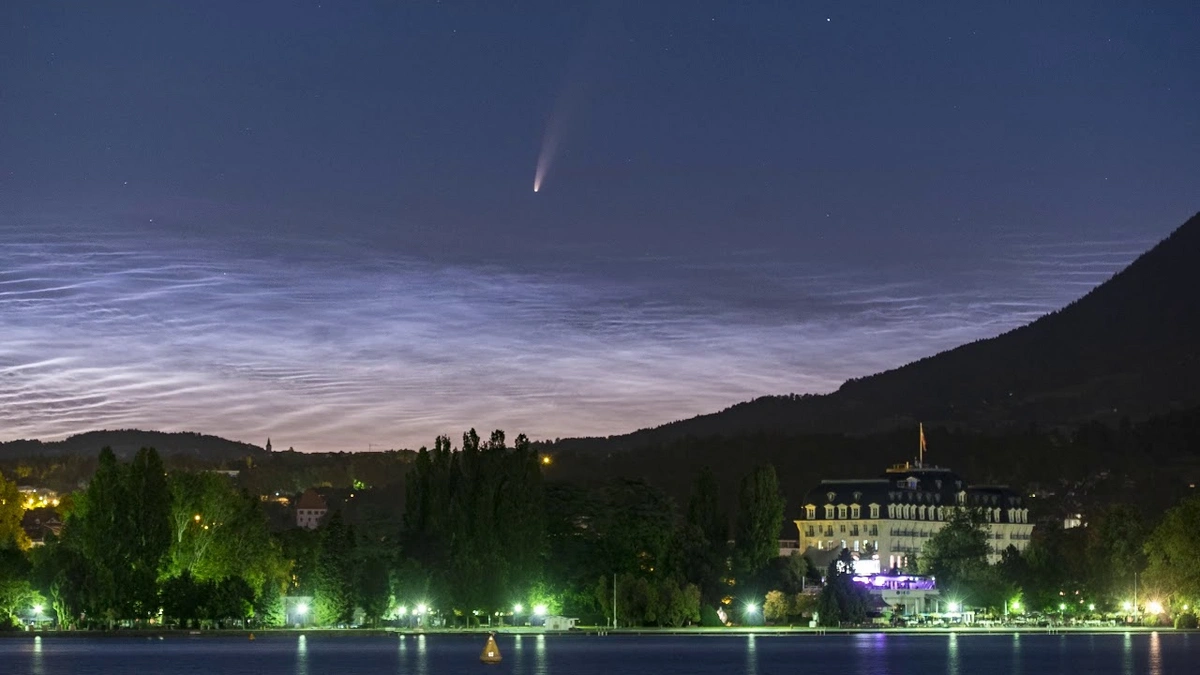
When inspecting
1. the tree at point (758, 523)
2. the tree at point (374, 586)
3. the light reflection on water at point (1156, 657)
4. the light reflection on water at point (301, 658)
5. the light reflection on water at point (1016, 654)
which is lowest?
the light reflection on water at point (1016, 654)

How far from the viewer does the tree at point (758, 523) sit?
154m

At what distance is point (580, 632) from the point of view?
136125mm

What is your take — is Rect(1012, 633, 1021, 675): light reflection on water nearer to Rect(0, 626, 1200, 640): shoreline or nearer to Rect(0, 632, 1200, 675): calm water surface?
Rect(0, 632, 1200, 675): calm water surface

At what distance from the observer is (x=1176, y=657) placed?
356 ft

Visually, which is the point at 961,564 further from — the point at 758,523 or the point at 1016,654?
the point at 1016,654

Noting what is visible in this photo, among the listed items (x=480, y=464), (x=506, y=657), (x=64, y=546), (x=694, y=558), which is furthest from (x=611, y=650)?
(x=64, y=546)

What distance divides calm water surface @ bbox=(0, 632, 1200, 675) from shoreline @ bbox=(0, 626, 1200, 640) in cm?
76

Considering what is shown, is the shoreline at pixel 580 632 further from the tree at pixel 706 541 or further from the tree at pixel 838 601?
the tree at pixel 706 541

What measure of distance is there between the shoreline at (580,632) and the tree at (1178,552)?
18.3 ft

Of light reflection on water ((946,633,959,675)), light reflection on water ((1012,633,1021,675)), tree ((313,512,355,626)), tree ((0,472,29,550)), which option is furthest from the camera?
tree ((0,472,29,550))

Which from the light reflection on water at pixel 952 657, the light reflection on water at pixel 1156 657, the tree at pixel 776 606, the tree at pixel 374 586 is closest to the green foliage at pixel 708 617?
the tree at pixel 776 606

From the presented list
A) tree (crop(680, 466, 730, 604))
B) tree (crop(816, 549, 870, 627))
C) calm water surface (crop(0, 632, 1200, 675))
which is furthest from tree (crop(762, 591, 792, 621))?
calm water surface (crop(0, 632, 1200, 675))

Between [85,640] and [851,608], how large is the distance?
198 feet

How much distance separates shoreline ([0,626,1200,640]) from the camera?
408 feet
